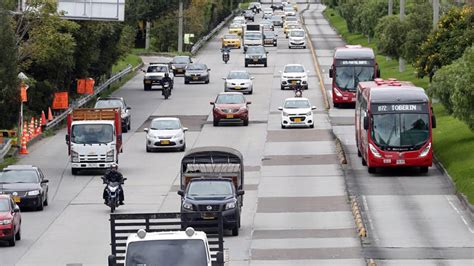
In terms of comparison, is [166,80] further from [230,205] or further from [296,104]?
[230,205]

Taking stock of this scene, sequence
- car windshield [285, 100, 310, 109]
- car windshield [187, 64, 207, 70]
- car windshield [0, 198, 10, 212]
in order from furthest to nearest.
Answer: car windshield [187, 64, 207, 70] < car windshield [285, 100, 310, 109] < car windshield [0, 198, 10, 212]

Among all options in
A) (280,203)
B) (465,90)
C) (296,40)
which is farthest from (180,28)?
(280,203)

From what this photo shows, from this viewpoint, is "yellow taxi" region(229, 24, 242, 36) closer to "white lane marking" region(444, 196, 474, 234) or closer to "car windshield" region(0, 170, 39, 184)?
"white lane marking" region(444, 196, 474, 234)

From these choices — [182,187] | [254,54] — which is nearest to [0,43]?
[182,187]

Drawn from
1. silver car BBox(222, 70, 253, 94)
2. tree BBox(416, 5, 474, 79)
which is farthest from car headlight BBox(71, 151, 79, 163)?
silver car BBox(222, 70, 253, 94)

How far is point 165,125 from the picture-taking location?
61062 millimetres

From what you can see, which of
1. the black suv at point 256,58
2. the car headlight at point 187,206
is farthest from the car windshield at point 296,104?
the black suv at point 256,58

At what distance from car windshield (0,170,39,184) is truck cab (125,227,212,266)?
67.4 feet

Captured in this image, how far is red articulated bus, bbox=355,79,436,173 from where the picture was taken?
50688mm

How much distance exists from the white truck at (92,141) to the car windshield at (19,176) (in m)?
8.04

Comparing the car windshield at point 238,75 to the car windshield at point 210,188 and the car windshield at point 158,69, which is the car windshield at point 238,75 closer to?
the car windshield at point 158,69

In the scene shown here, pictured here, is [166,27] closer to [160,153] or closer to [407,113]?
[160,153]

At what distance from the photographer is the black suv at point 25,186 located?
44.2 m

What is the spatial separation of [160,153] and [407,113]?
42.1 ft
